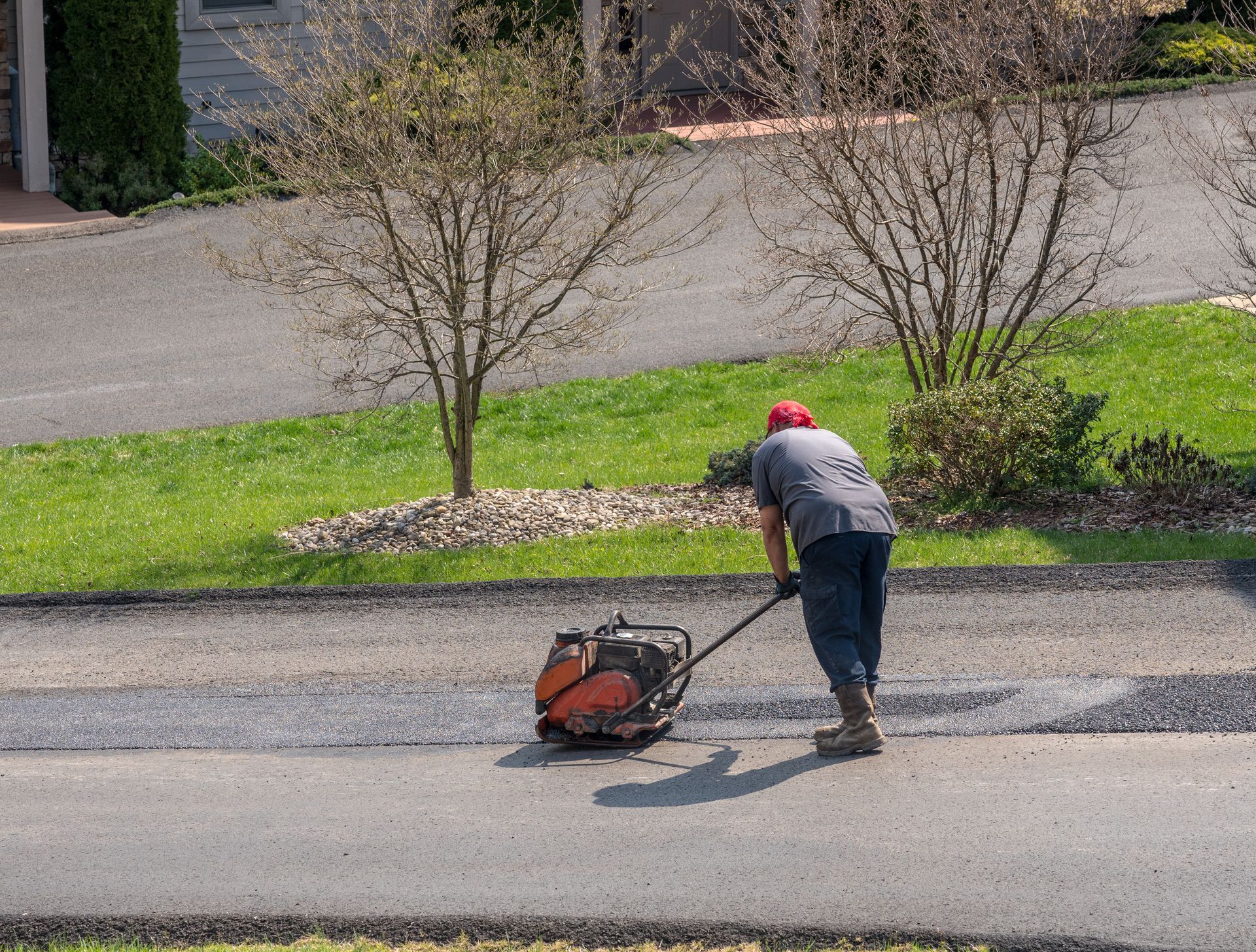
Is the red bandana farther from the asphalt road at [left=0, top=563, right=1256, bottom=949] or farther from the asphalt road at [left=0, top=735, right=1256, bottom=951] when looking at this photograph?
the asphalt road at [left=0, top=735, right=1256, bottom=951]

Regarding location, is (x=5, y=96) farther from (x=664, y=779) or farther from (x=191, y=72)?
(x=664, y=779)

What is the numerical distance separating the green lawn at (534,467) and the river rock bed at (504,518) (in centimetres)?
35

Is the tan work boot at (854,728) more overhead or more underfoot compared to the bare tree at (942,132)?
more underfoot

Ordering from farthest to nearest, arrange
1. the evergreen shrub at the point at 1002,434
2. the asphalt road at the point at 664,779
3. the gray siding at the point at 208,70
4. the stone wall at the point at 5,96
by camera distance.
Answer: the stone wall at the point at 5,96
the gray siding at the point at 208,70
the evergreen shrub at the point at 1002,434
the asphalt road at the point at 664,779

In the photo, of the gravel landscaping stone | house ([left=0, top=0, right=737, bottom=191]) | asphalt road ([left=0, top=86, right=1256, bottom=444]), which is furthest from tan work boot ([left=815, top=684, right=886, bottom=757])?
house ([left=0, top=0, right=737, bottom=191])

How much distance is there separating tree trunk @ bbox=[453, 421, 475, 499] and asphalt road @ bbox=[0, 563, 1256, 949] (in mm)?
2502

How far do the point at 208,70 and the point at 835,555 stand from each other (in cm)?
1947

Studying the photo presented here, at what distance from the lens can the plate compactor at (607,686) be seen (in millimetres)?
6727

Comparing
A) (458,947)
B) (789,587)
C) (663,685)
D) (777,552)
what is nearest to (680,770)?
(663,685)

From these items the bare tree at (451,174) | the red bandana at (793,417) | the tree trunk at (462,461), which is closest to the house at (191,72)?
the bare tree at (451,174)

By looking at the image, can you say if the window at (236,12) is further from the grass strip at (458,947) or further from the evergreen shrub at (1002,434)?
the grass strip at (458,947)

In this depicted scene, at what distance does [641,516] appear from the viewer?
11516 mm

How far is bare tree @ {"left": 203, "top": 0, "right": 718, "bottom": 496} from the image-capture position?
404 inches

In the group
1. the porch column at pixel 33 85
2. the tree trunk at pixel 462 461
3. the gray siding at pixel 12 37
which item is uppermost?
the gray siding at pixel 12 37
